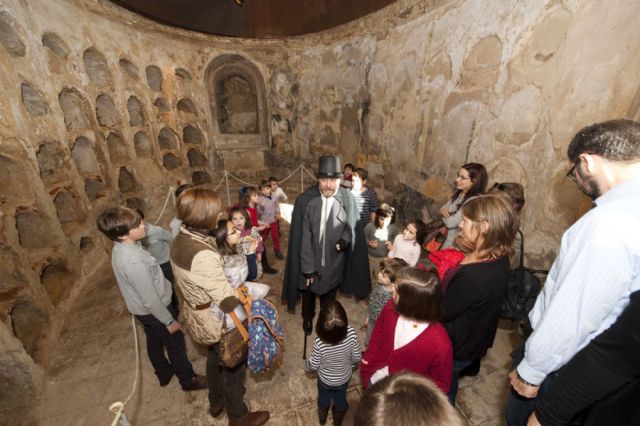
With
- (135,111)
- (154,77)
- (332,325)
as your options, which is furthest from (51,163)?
(332,325)

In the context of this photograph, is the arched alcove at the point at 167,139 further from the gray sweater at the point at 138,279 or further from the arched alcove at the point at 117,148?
the gray sweater at the point at 138,279

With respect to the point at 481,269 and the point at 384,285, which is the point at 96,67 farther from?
the point at 481,269

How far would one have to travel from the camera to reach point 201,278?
70.3 inches

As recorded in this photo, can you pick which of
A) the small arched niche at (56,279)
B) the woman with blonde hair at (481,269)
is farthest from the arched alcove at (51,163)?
the woman with blonde hair at (481,269)

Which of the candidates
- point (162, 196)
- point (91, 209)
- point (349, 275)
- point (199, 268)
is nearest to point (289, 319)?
point (349, 275)

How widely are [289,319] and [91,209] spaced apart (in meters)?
4.33

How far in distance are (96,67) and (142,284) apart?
6177 millimetres

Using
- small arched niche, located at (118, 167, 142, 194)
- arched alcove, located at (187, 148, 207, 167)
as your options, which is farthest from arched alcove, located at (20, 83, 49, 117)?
arched alcove, located at (187, 148, 207, 167)

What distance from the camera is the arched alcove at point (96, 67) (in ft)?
18.0

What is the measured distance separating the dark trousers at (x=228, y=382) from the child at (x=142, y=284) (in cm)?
48

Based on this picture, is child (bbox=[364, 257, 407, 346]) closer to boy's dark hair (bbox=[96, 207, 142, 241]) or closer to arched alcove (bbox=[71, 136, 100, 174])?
boy's dark hair (bbox=[96, 207, 142, 241])

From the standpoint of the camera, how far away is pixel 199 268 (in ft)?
5.79

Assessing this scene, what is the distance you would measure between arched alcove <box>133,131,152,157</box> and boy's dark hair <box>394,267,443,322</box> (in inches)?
299

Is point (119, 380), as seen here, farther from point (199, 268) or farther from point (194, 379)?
point (199, 268)
